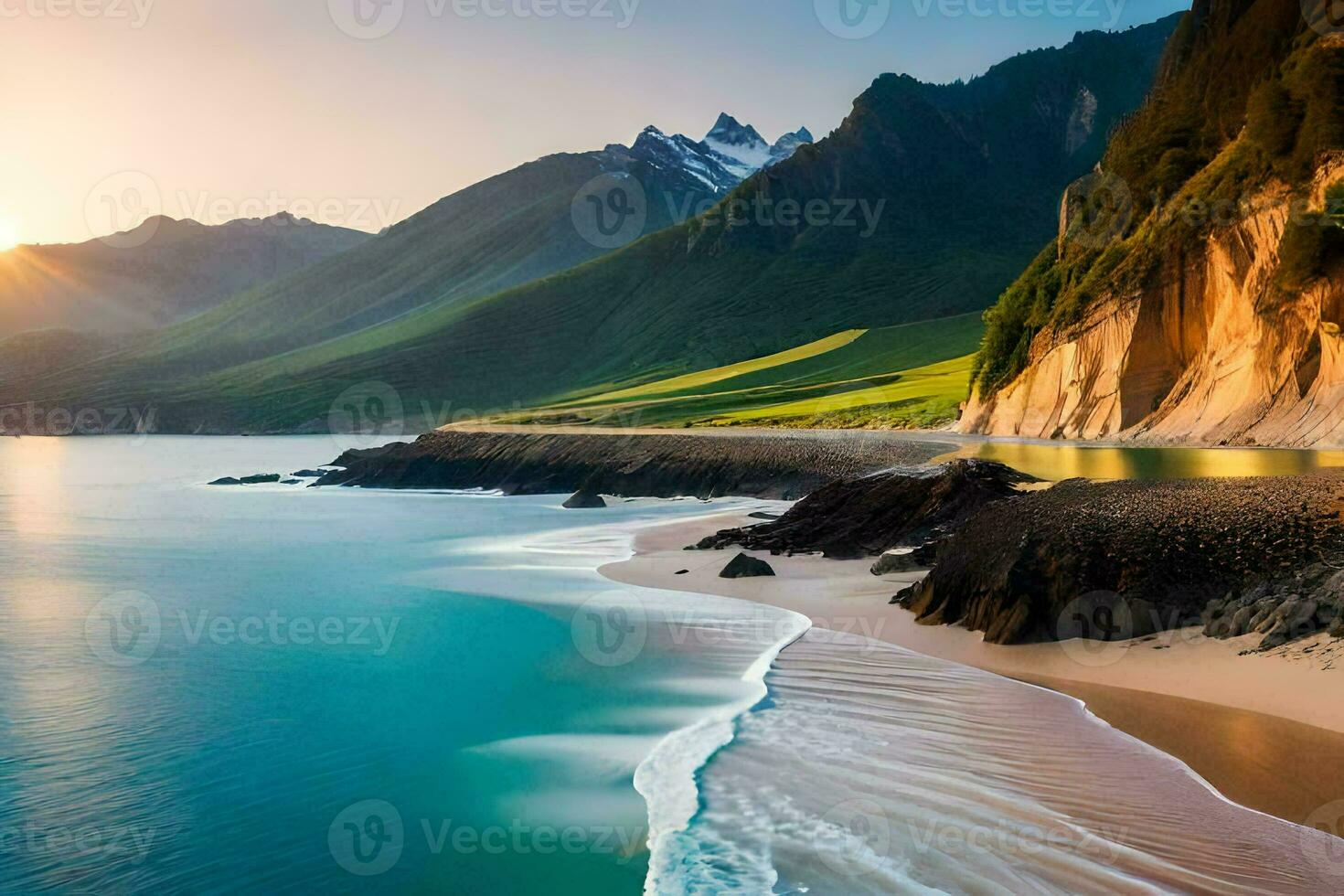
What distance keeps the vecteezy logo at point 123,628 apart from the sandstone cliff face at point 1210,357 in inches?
1067

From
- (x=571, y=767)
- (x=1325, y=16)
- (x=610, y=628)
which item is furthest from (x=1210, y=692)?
(x=1325, y=16)

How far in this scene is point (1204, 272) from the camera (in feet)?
115

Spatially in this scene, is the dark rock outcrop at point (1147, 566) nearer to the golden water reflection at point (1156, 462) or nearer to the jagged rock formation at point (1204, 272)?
the golden water reflection at point (1156, 462)

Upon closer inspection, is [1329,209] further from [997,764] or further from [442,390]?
[442,390]

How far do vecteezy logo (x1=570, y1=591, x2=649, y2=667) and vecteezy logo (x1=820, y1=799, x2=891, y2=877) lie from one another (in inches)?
246

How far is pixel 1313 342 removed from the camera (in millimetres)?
28234

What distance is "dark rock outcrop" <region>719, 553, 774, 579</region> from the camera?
65.0 feet

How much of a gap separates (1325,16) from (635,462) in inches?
1221

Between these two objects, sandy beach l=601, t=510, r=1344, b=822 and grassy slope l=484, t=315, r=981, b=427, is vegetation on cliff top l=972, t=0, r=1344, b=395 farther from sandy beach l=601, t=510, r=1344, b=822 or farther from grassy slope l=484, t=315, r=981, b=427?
sandy beach l=601, t=510, r=1344, b=822

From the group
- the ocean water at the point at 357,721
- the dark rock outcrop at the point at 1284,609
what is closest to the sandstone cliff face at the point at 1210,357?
the dark rock outcrop at the point at 1284,609

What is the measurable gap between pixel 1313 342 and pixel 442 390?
141 metres
